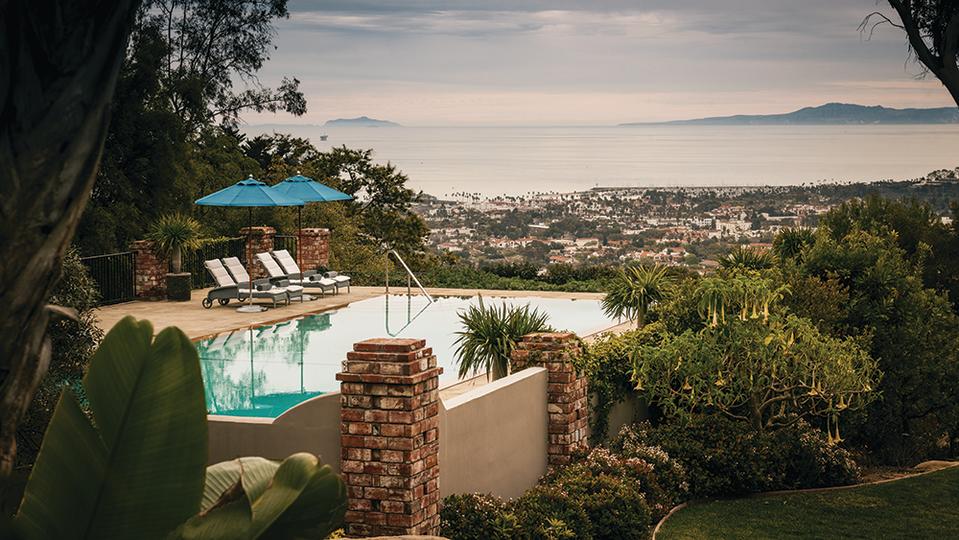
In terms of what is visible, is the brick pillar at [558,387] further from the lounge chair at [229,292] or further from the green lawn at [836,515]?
the lounge chair at [229,292]

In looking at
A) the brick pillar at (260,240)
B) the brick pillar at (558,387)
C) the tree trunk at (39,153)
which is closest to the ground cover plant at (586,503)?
the brick pillar at (558,387)

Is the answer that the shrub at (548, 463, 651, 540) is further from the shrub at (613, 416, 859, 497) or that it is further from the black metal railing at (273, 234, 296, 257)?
the black metal railing at (273, 234, 296, 257)

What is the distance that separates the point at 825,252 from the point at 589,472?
204 inches

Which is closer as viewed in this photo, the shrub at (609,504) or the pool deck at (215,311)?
the shrub at (609,504)

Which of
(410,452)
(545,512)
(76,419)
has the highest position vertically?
(76,419)

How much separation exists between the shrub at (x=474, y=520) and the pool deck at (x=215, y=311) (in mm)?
10231

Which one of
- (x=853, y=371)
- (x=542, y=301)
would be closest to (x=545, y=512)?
(x=853, y=371)

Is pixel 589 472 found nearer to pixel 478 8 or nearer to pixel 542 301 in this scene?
pixel 542 301

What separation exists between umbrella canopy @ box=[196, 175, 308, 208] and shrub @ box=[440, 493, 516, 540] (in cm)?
1388

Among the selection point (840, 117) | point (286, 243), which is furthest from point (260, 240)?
point (840, 117)

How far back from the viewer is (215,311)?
2091 cm

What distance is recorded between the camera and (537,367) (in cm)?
1066

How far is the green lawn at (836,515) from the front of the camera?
9.80 metres

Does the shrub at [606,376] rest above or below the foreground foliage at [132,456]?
below
